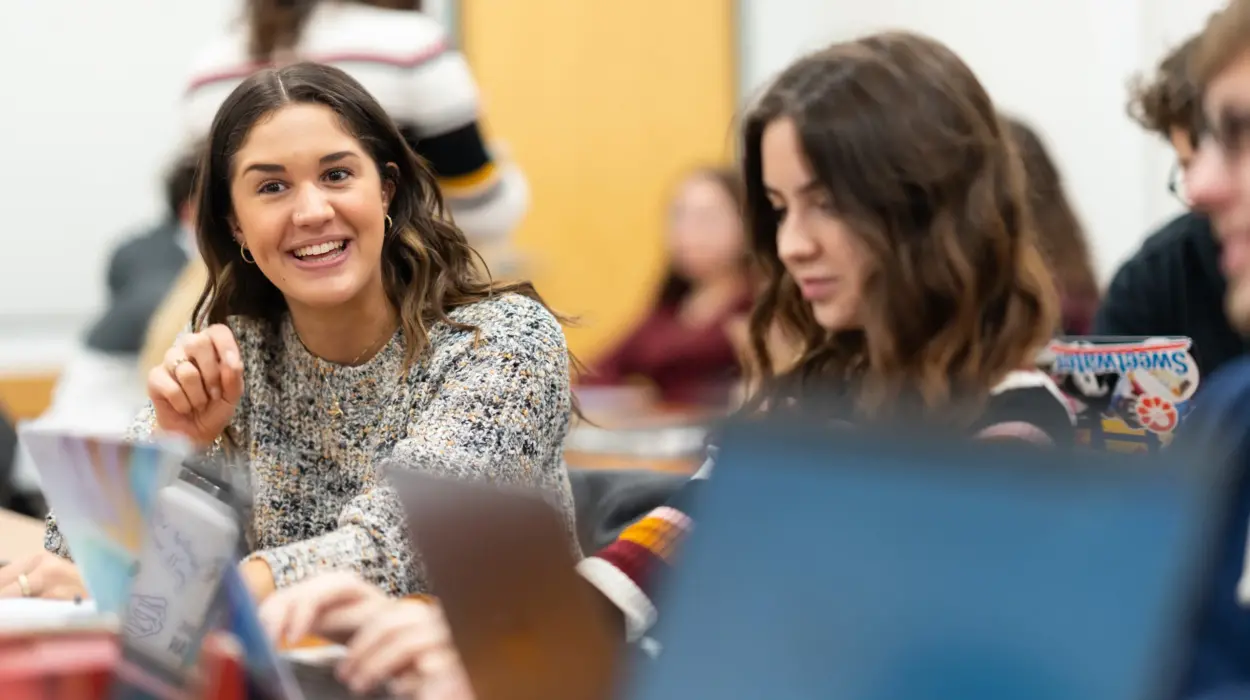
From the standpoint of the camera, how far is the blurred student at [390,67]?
5.80ft

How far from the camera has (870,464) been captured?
487mm

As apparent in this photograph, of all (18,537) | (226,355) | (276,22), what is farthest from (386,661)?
(276,22)

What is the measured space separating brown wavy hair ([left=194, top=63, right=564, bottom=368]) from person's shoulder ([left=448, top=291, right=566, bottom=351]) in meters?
0.02

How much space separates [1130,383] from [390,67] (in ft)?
3.19

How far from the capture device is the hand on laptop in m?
0.68

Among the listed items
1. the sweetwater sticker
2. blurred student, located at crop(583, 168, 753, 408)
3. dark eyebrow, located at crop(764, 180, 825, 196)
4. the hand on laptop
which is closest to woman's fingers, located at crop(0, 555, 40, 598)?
the hand on laptop

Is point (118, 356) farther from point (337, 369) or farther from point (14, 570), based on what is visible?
point (14, 570)

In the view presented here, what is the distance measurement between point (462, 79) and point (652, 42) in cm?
311

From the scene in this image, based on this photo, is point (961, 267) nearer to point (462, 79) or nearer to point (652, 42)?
point (462, 79)

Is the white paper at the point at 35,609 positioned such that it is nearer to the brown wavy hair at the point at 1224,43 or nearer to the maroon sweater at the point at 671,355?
the brown wavy hair at the point at 1224,43

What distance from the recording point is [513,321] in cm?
138

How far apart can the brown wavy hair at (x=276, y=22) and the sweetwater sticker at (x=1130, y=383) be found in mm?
1010

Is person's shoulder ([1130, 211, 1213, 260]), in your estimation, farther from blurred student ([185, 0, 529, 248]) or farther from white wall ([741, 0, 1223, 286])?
white wall ([741, 0, 1223, 286])

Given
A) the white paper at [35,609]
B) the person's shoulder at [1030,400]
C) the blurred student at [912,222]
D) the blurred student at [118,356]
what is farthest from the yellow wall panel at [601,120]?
the white paper at [35,609]
